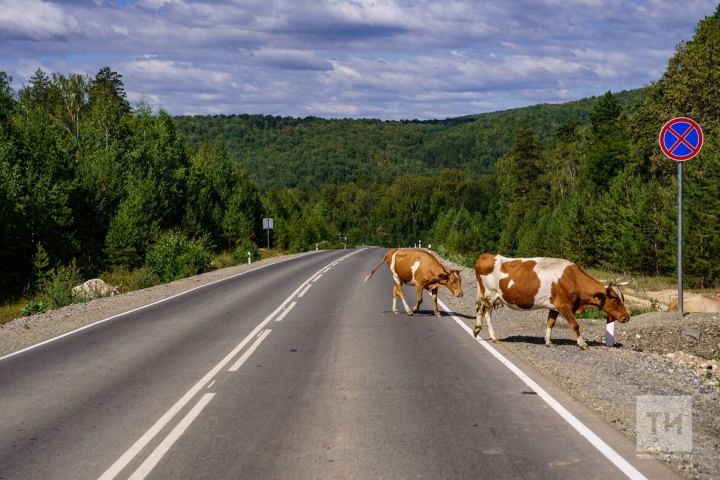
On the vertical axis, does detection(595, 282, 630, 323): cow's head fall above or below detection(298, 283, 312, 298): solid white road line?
above

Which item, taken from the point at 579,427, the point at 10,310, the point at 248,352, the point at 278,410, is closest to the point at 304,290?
the point at 248,352

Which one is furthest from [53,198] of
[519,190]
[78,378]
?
[519,190]

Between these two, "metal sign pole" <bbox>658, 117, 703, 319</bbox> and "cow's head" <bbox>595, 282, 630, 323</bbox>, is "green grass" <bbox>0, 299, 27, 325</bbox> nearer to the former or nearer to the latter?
"cow's head" <bbox>595, 282, 630, 323</bbox>

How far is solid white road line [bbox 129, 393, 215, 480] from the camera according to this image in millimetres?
6105

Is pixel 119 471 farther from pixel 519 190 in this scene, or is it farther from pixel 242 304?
pixel 519 190

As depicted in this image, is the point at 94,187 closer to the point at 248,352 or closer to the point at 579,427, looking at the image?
the point at 248,352

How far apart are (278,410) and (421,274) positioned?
9631mm

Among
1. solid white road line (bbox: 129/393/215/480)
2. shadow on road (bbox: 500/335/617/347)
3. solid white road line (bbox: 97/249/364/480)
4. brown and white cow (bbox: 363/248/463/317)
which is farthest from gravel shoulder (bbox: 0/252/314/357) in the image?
shadow on road (bbox: 500/335/617/347)

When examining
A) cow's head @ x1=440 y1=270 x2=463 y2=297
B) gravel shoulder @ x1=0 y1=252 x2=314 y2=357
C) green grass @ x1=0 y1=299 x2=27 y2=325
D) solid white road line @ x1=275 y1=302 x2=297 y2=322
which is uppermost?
cow's head @ x1=440 y1=270 x2=463 y2=297

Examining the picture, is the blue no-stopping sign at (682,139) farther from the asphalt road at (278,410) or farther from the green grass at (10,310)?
the green grass at (10,310)

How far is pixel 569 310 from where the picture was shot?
479 inches

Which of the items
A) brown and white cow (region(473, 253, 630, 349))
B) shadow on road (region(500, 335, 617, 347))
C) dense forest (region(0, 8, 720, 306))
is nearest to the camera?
brown and white cow (region(473, 253, 630, 349))

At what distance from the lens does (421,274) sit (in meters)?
17.4

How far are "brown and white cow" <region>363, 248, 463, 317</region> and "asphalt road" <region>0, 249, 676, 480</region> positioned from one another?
215 cm
